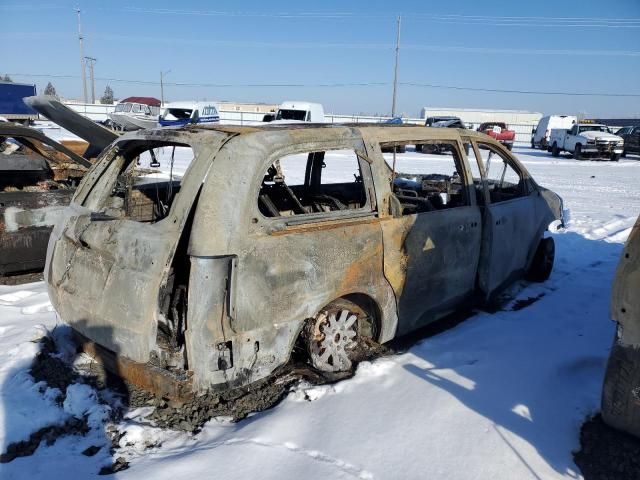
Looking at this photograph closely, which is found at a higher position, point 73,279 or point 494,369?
point 73,279

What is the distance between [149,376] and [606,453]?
8.51 feet

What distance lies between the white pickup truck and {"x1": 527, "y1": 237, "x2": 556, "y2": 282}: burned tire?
21.6m

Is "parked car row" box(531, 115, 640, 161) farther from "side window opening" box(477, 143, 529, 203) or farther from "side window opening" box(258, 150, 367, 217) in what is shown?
"side window opening" box(258, 150, 367, 217)

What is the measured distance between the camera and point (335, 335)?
347cm

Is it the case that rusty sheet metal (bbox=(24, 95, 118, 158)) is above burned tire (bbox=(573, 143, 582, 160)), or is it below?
above

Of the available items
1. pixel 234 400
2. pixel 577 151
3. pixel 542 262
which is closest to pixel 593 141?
pixel 577 151

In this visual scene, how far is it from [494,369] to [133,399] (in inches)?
98.4

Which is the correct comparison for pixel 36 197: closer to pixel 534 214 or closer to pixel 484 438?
pixel 484 438

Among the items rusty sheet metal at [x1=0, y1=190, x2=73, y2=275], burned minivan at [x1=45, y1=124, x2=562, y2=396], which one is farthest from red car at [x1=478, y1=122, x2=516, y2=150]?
rusty sheet metal at [x1=0, y1=190, x2=73, y2=275]

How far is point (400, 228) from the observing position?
363 centimetres

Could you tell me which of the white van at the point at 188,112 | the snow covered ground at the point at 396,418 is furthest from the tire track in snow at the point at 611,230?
the white van at the point at 188,112

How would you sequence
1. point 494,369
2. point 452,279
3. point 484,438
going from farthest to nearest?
point 452,279 < point 494,369 < point 484,438

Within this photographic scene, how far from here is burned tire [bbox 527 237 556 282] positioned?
569 centimetres

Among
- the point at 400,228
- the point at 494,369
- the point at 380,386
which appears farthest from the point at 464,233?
the point at 380,386
